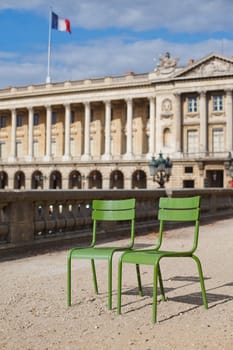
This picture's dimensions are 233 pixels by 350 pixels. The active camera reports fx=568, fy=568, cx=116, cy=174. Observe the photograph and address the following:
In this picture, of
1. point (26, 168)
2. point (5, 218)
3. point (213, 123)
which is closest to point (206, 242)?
point (5, 218)

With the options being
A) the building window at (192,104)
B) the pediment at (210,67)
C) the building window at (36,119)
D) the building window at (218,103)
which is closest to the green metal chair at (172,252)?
the pediment at (210,67)

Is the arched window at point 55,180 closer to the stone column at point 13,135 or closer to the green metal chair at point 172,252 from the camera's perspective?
the stone column at point 13,135

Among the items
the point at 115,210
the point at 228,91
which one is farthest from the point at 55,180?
the point at 115,210

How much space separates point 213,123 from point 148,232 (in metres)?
48.7

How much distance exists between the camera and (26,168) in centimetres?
7469

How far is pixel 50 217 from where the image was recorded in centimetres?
1201

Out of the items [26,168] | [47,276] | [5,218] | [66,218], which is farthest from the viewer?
[26,168]

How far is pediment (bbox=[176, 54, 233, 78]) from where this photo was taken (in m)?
61.2

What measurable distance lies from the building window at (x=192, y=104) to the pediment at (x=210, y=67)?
2669mm

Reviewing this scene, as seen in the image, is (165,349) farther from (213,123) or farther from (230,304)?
(213,123)

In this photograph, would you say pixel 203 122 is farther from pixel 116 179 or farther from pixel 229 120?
pixel 116 179

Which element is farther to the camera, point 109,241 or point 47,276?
point 109,241

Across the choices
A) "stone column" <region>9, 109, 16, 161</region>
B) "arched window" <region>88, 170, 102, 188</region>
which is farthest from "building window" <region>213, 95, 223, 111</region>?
"stone column" <region>9, 109, 16, 161</region>

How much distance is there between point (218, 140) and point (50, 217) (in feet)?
173
